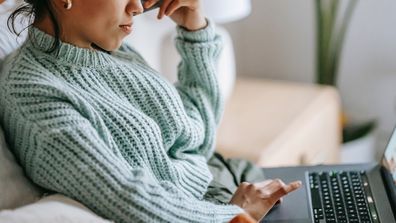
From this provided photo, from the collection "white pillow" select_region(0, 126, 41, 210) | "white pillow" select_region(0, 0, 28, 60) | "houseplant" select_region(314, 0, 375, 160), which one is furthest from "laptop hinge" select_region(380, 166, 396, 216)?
"houseplant" select_region(314, 0, 375, 160)

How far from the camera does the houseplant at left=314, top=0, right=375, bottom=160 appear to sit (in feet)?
8.21

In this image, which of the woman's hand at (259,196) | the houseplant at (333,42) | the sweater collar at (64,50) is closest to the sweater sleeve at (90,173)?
the sweater collar at (64,50)

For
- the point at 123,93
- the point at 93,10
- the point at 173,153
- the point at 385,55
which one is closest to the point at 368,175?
the point at 173,153

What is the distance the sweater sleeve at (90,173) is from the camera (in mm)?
1092

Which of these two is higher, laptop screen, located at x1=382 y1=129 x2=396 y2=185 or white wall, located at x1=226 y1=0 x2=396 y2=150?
laptop screen, located at x1=382 y1=129 x2=396 y2=185

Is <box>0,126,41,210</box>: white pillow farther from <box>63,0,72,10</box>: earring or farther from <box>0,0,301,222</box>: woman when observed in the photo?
<box>63,0,72,10</box>: earring

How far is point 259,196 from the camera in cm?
132

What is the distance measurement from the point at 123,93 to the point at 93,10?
0.57 feet

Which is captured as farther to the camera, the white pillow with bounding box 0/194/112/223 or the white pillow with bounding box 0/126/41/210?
the white pillow with bounding box 0/126/41/210

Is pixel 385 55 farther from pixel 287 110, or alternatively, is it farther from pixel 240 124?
pixel 240 124

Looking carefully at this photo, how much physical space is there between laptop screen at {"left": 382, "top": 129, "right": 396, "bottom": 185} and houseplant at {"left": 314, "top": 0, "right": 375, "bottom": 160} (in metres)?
1.09

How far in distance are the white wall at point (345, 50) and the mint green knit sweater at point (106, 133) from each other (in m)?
1.43

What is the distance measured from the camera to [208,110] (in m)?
1.48

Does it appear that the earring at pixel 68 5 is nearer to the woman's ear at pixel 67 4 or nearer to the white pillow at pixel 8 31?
the woman's ear at pixel 67 4
